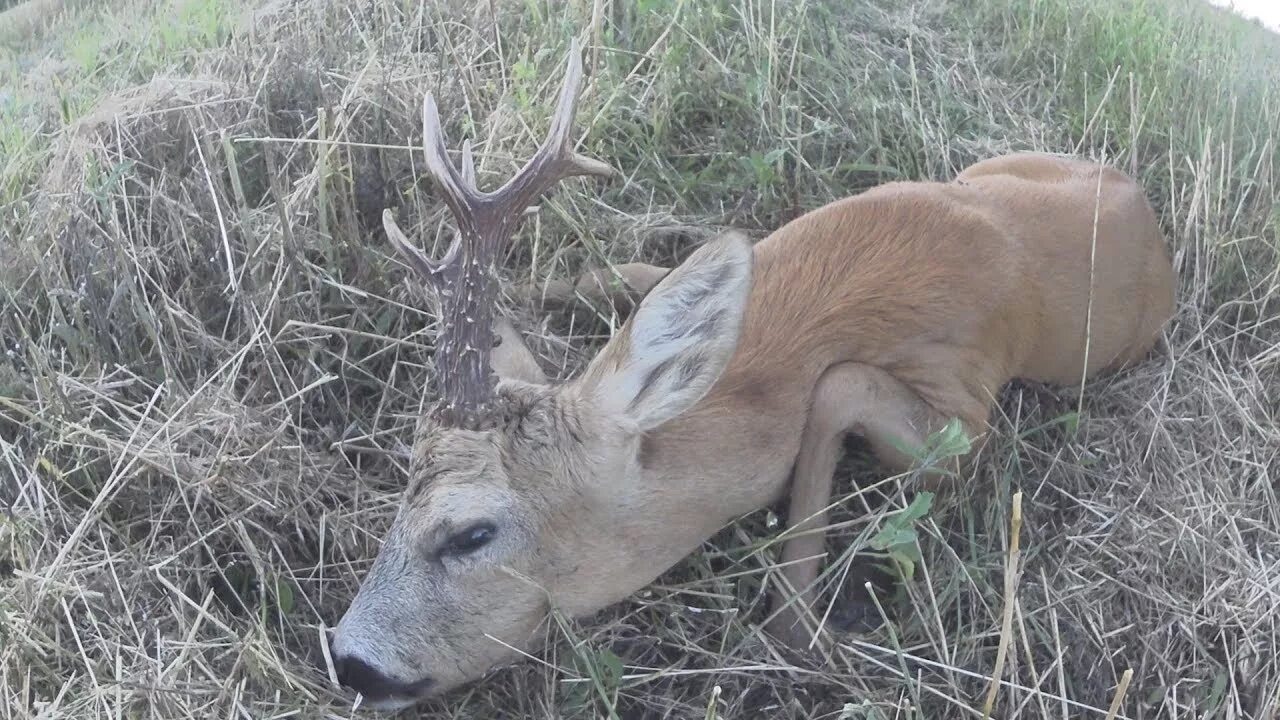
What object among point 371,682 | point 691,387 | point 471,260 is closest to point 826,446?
point 691,387

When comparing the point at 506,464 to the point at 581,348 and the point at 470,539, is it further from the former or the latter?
the point at 581,348

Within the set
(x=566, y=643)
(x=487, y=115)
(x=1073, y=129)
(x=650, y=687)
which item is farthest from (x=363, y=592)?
(x=1073, y=129)

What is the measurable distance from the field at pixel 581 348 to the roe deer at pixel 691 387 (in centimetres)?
17

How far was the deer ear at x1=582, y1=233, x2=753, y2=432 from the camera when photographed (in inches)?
108

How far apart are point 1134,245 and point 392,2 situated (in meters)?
3.34

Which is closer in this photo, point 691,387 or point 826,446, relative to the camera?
point 691,387

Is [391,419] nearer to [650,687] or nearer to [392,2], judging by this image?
[650,687]

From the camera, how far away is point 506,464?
290cm

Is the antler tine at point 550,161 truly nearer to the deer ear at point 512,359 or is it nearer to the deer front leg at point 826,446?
the deer ear at point 512,359

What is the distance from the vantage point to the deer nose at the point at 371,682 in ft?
9.19

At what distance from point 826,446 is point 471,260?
1.16 m

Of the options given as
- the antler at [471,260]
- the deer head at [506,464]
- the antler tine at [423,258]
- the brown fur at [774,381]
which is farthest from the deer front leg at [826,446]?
the antler tine at [423,258]

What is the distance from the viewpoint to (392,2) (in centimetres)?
534

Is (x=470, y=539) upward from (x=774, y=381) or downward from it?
downward
